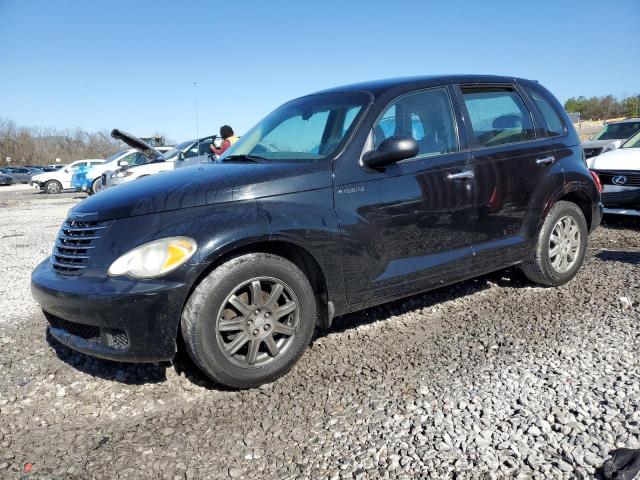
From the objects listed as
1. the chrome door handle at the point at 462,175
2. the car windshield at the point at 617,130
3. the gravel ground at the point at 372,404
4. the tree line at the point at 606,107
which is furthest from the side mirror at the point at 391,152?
the tree line at the point at 606,107

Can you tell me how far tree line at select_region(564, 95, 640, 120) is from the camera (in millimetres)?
60888

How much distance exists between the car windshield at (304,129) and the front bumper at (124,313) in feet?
4.48

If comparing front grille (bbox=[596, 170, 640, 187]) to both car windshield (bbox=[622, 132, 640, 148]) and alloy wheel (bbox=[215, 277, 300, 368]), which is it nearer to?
car windshield (bbox=[622, 132, 640, 148])

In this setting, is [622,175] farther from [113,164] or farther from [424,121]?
[113,164]

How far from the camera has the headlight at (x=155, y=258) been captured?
2.74 m

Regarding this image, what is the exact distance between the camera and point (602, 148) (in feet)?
37.7

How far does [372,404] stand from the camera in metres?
2.84

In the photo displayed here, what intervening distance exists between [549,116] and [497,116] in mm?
721

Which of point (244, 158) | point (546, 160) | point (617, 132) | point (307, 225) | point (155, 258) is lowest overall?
point (155, 258)

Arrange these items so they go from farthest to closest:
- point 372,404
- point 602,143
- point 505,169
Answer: point 602,143
point 505,169
point 372,404

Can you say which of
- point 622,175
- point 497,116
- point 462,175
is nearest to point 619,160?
point 622,175

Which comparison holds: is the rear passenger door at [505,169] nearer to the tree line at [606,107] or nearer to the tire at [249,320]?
the tire at [249,320]

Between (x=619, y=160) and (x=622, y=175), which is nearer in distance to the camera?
(x=622, y=175)

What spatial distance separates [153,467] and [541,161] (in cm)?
372
